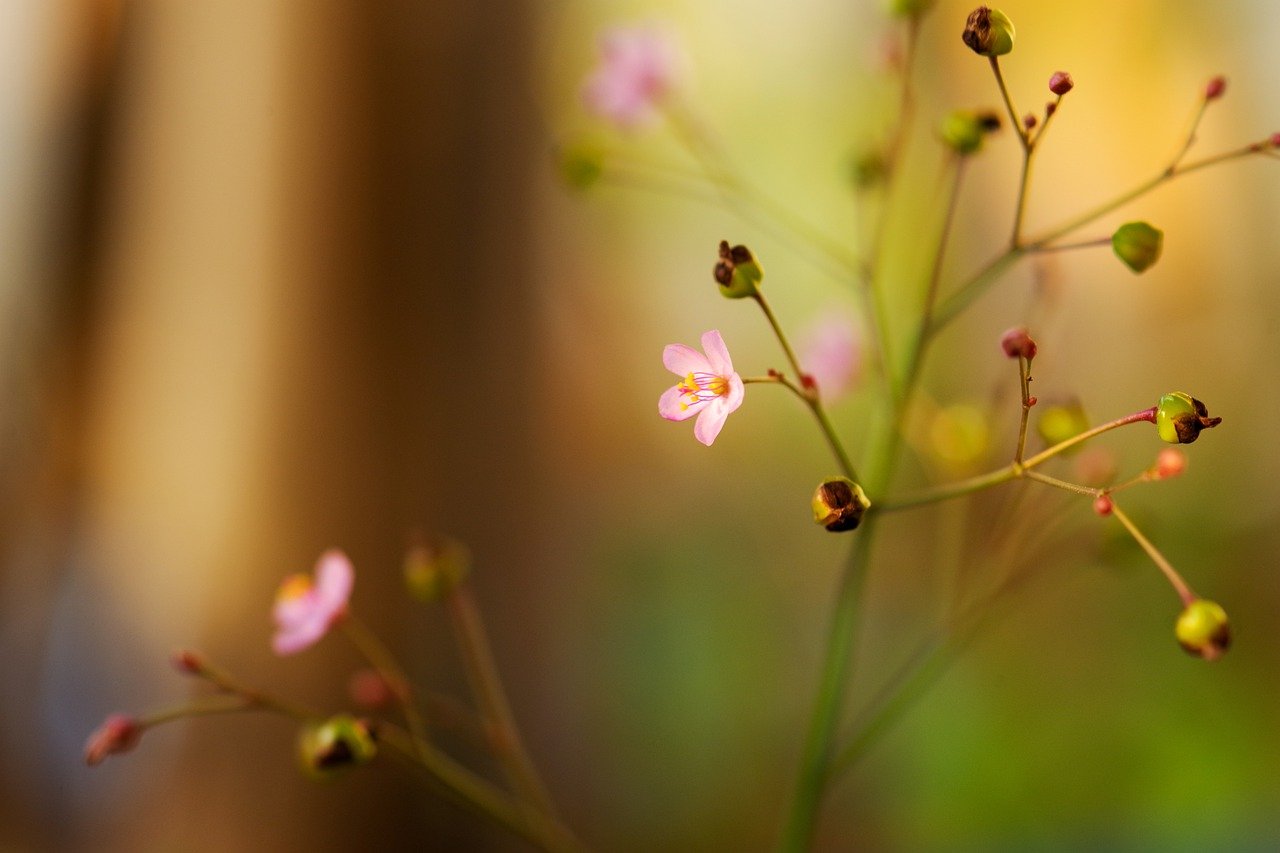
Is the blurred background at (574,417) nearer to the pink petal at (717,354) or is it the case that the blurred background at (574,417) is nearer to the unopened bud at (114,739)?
the pink petal at (717,354)

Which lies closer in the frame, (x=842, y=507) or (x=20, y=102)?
(x=842, y=507)

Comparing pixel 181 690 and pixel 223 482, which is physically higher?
pixel 223 482

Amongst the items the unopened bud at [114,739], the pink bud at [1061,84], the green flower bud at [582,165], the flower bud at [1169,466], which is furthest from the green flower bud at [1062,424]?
the unopened bud at [114,739]

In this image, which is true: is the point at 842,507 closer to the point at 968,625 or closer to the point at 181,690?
the point at 968,625

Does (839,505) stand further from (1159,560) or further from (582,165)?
(582,165)

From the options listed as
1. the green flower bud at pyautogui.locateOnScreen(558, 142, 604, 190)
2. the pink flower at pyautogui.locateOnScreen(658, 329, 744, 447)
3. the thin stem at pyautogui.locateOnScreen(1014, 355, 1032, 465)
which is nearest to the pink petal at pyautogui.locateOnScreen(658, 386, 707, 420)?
the pink flower at pyautogui.locateOnScreen(658, 329, 744, 447)

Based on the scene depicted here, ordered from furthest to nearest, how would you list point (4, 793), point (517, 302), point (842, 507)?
point (517, 302), point (4, 793), point (842, 507)

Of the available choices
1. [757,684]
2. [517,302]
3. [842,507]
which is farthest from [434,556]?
[517,302]
